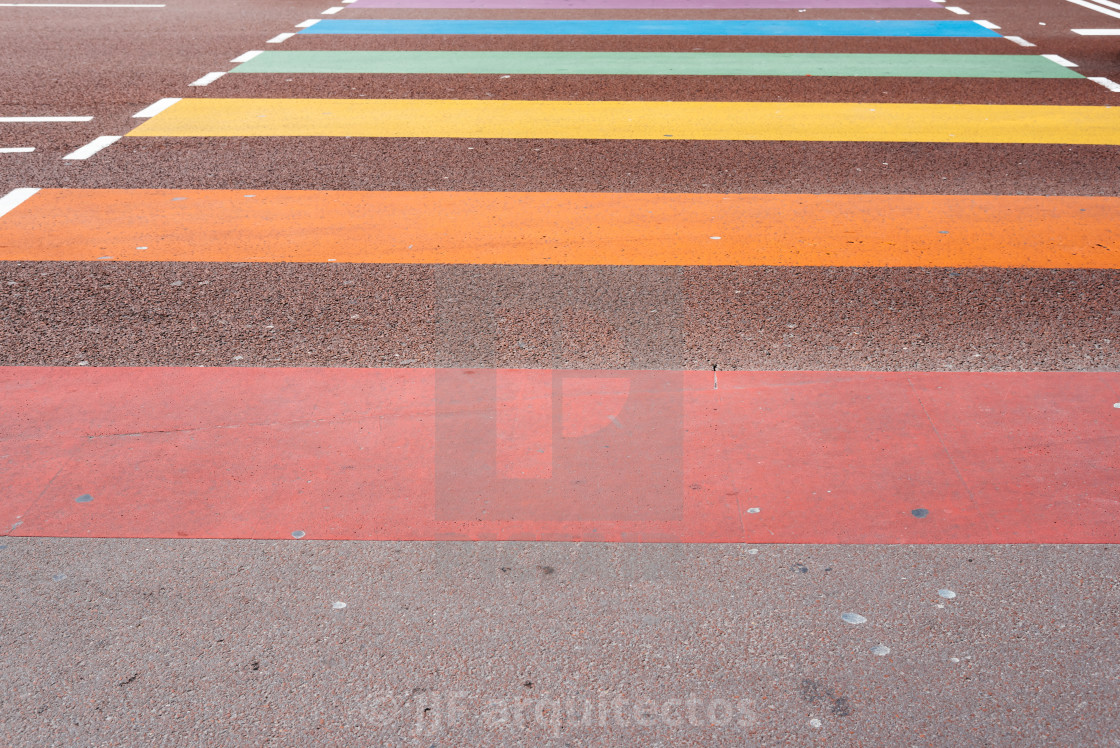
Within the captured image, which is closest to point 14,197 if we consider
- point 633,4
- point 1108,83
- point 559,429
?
point 559,429

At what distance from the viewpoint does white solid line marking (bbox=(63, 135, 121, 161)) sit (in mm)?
8125

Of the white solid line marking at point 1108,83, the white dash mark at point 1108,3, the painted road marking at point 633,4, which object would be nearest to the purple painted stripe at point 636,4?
the painted road marking at point 633,4

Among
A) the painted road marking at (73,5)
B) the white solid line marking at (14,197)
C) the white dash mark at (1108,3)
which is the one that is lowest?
the white solid line marking at (14,197)

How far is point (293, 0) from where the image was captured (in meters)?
16.9

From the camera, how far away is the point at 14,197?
725 cm

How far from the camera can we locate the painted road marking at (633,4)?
634 inches

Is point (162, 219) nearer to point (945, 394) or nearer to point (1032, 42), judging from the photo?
point (945, 394)

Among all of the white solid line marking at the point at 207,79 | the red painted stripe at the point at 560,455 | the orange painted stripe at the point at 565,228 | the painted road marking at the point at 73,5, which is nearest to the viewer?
the red painted stripe at the point at 560,455

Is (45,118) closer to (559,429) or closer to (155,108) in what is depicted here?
(155,108)

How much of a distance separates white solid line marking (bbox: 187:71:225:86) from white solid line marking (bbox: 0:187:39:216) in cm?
368

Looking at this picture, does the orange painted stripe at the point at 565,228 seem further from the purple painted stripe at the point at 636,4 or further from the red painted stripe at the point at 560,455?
the purple painted stripe at the point at 636,4

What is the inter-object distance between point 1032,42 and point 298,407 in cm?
1211

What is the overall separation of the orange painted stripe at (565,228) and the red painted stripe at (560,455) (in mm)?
1594

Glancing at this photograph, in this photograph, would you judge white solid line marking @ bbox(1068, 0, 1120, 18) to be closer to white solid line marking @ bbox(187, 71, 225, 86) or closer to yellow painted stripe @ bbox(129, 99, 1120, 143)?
yellow painted stripe @ bbox(129, 99, 1120, 143)
